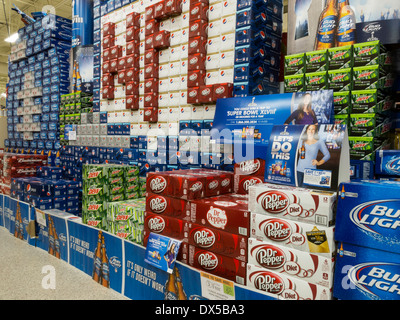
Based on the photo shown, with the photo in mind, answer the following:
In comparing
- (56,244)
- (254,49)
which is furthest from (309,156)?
(56,244)


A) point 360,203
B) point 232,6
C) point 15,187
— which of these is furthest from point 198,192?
point 15,187

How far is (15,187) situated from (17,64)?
4.37 meters

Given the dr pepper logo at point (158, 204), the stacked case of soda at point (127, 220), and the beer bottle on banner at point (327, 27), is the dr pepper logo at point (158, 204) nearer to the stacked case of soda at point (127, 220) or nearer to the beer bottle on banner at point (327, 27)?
the stacked case of soda at point (127, 220)

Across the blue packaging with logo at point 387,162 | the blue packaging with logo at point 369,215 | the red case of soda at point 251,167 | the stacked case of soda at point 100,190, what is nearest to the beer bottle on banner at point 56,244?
the stacked case of soda at point 100,190

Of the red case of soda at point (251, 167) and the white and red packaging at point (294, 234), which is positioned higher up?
the red case of soda at point (251, 167)

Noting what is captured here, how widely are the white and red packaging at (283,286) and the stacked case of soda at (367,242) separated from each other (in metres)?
0.10

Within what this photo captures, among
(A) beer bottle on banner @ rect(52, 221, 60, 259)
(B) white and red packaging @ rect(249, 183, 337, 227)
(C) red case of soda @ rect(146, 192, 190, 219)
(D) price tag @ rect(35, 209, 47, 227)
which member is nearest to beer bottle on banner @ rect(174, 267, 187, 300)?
(C) red case of soda @ rect(146, 192, 190, 219)

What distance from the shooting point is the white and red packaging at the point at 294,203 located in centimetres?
165

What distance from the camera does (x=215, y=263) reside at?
2105 mm

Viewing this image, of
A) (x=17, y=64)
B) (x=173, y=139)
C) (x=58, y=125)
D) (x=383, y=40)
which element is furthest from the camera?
(x=17, y=64)

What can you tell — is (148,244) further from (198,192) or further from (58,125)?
(58,125)

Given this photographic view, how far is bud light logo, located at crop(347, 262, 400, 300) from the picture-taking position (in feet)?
4.79

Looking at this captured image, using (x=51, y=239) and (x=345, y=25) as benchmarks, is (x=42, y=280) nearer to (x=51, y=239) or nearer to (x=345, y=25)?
(x=51, y=239)

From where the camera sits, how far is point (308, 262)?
5.54ft
